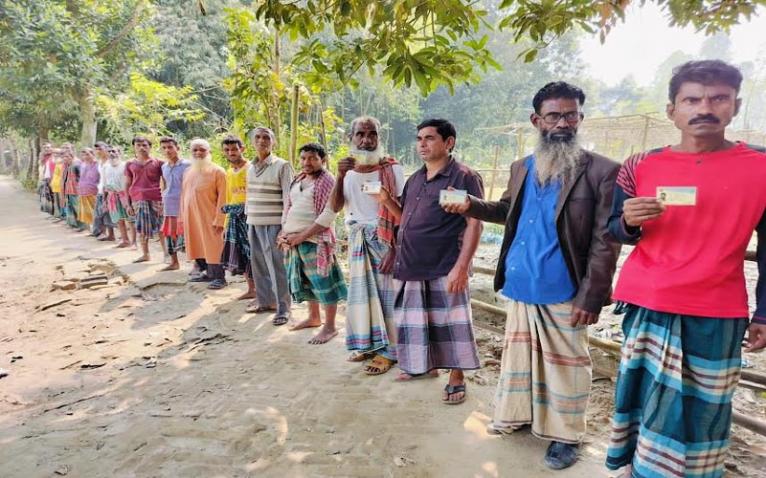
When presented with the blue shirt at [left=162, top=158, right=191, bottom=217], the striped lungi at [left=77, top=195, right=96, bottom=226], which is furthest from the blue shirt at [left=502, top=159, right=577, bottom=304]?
the striped lungi at [left=77, top=195, right=96, bottom=226]

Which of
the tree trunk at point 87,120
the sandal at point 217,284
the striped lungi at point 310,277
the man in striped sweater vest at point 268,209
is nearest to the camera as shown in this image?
the striped lungi at point 310,277

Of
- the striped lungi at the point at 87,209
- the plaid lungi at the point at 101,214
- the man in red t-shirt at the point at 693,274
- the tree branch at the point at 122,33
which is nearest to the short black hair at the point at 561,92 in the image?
the man in red t-shirt at the point at 693,274

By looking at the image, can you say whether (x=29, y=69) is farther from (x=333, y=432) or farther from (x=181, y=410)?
(x=333, y=432)

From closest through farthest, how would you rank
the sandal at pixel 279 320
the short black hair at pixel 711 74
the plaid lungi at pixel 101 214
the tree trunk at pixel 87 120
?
the short black hair at pixel 711 74, the sandal at pixel 279 320, the plaid lungi at pixel 101 214, the tree trunk at pixel 87 120

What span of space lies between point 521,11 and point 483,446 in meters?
2.40

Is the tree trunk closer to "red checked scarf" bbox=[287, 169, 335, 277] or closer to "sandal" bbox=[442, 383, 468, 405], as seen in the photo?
"red checked scarf" bbox=[287, 169, 335, 277]

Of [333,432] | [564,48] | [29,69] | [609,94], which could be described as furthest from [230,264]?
[609,94]

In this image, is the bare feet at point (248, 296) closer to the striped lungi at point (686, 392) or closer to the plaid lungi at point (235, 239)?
the plaid lungi at point (235, 239)

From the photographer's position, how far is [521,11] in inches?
98.4

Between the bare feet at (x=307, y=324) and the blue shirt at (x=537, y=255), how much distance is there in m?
2.60

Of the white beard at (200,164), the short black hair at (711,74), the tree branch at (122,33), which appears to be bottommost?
the white beard at (200,164)

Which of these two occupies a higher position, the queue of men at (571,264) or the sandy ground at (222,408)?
the queue of men at (571,264)

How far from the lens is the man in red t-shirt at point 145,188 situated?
6.89 metres

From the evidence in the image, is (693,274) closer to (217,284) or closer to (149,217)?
(217,284)
